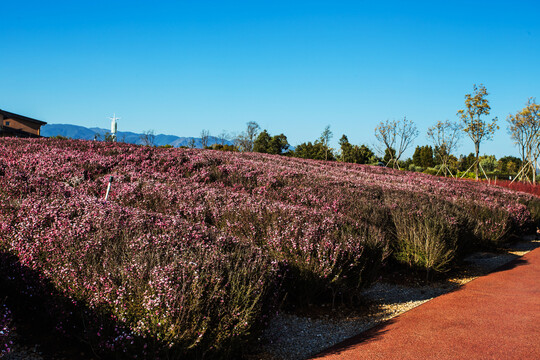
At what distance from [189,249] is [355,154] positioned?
156 feet

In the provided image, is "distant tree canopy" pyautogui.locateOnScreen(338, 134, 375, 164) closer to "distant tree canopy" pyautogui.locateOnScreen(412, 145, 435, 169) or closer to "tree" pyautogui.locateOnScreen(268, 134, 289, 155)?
"tree" pyautogui.locateOnScreen(268, 134, 289, 155)

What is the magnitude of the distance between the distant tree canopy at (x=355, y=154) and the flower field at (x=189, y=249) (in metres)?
40.5

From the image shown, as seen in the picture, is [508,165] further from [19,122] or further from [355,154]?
[19,122]

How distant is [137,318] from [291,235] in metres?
2.41

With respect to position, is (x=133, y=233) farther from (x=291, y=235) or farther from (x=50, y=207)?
(x=291, y=235)

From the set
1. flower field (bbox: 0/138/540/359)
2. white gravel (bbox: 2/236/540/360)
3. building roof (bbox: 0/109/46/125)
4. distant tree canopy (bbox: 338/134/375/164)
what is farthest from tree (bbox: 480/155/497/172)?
building roof (bbox: 0/109/46/125)

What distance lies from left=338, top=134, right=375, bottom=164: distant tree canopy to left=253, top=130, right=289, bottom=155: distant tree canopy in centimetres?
1048

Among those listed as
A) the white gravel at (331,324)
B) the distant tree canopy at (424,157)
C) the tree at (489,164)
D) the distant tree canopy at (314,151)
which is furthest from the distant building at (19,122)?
the tree at (489,164)

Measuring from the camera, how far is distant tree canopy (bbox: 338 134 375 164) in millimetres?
49094

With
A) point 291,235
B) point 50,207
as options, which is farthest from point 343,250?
point 50,207

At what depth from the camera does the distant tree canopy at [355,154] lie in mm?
49094

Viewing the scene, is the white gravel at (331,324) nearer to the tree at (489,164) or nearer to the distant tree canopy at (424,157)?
the tree at (489,164)

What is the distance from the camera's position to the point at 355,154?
49406mm

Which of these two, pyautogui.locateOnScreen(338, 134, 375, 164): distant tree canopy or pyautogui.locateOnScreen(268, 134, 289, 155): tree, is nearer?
pyautogui.locateOnScreen(338, 134, 375, 164): distant tree canopy
